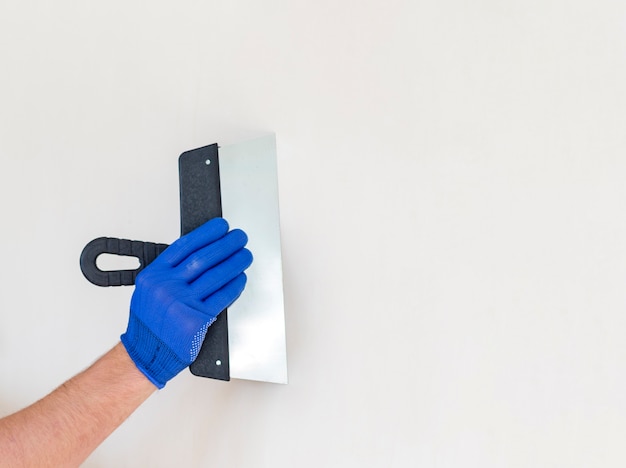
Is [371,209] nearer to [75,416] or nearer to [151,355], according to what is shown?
[151,355]

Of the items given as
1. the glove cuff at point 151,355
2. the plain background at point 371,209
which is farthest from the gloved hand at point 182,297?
the plain background at point 371,209

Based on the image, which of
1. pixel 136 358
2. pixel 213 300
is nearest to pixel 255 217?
pixel 213 300

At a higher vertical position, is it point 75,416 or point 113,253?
point 113,253

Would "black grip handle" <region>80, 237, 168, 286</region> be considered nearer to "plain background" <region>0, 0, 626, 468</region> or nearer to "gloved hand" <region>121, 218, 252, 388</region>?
"gloved hand" <region>121, 218, 252, 388</region>

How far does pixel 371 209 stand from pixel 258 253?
0.16m

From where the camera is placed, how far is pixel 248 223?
2.57 ft

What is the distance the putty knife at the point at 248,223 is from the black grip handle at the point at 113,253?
2 cm

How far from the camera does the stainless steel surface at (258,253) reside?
78cm

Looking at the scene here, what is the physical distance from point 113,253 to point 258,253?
18 centimetres

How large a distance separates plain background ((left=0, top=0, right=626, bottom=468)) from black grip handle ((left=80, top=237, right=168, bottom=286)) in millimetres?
180

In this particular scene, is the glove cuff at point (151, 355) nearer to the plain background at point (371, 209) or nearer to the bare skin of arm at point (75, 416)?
the bare skin of arm at point (75, 416)

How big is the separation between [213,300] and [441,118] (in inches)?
13.7

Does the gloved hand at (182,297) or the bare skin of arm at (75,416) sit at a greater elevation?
the gloved hand at (182,297)

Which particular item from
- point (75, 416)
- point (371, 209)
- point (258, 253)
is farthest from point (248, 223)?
point (75, 416)
